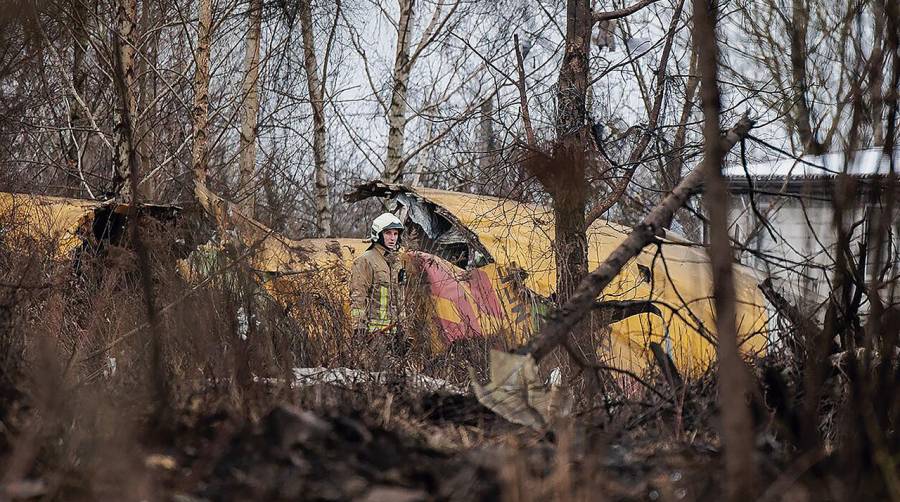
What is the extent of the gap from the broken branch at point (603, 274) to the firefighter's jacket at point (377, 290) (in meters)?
3.12

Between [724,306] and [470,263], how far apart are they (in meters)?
7.62

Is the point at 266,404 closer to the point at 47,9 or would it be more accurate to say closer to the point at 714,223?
the point at 714,223

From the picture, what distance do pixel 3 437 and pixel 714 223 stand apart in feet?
6.09

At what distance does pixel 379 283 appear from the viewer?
25.8 ft

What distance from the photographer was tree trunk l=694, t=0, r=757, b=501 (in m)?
1.96

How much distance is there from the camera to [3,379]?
305 centimetres

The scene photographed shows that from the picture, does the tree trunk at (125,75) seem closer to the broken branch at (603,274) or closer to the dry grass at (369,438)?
the dry grass at (369,438)

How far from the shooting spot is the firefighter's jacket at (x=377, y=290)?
7.27 metres

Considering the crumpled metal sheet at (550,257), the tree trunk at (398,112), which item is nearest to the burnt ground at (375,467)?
the crumpled metal sheet at (550,257)

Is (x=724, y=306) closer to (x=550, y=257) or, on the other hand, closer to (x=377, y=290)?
(x=377, y=290)

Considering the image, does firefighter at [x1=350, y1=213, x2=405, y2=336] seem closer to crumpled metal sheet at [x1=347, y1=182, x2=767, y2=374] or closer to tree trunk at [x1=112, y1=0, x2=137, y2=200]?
crumpled metal sheet at [x1=347, y1=182, x2=767, y2=374]

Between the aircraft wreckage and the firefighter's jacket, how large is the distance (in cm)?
18

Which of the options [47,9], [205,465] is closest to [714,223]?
[205,465]

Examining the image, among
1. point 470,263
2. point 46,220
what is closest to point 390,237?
point 470,263
